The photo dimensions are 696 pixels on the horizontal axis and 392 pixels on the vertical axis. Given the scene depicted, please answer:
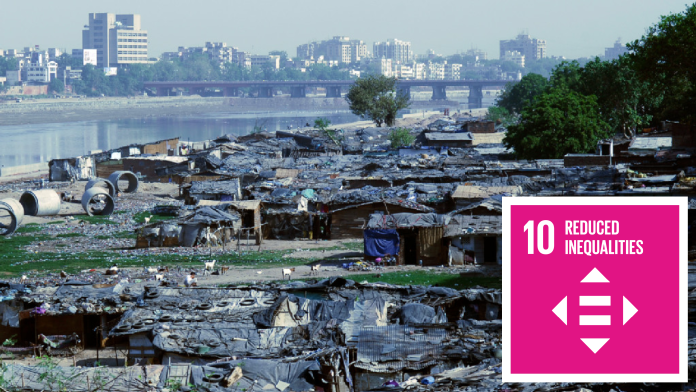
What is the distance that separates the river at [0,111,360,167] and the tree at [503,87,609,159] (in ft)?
124

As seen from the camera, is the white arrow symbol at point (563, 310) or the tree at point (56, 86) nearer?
the white arrow symbol at point (563, 310)

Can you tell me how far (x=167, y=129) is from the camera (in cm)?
12044

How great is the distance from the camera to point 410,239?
2502cm

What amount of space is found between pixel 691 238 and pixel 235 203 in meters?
15.0

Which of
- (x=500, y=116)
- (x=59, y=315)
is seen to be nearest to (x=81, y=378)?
(x=59, y=315)

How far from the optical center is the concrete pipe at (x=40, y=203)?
3694 cm

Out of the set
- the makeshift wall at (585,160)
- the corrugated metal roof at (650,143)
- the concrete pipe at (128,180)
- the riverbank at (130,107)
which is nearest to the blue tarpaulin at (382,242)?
the makeshift wall at (585,160)

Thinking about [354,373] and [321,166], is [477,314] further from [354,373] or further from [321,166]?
[321,166]

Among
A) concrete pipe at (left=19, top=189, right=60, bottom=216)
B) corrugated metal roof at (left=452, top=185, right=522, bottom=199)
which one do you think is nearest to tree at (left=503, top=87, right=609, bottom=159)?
corrugated metal roof at (left=452, top=185, right=522, bottom=199)

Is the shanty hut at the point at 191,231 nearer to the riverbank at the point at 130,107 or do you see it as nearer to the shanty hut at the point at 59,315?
the shanty hut at the point at 59,315

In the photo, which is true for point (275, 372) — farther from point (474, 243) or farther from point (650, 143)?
point (650, 143)

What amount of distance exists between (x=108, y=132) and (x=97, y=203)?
261 ft

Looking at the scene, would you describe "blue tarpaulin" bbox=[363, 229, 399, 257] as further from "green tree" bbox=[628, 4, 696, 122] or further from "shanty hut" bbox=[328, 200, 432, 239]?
"green tree" bbox=[628, 4, 696, 122]

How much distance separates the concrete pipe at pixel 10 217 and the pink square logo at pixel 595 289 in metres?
28.3
